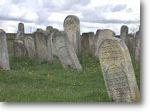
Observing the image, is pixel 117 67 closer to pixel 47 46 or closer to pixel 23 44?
pixel 47 46

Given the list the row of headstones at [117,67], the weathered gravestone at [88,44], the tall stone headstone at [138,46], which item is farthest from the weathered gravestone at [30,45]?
the tall stone headstone at [138,46]

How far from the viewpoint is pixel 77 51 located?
6.37m

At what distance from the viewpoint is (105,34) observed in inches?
243

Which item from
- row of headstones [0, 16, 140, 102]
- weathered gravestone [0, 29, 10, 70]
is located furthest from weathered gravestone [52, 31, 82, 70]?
weathered gravestone [0, 29, 10, 70]

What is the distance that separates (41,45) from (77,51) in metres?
0.42

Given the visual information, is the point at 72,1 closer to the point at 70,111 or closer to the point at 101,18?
the point at 101,18

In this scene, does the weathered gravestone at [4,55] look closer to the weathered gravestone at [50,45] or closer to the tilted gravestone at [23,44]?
the tilted gravestone at [23,44]

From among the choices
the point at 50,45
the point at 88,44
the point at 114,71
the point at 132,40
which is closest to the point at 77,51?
the point at 88,44

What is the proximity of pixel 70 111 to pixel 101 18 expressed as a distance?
934 mm

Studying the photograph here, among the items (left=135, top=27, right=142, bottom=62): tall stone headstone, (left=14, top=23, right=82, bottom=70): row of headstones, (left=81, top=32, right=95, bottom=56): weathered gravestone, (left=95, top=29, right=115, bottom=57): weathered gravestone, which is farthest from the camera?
(left=14, top=23, right=82, bottom=70): row of headstones

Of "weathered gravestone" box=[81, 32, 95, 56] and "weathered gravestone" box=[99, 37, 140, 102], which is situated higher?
"weathered gravestone" box=[81, 32, 95, 56]

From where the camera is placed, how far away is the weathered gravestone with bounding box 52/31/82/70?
6.40 m

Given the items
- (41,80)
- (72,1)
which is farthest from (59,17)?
(41,80)

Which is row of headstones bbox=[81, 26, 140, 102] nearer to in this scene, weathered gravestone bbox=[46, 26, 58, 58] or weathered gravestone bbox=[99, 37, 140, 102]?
weathered gravestone bbox=[99, 37, 140, 102]
